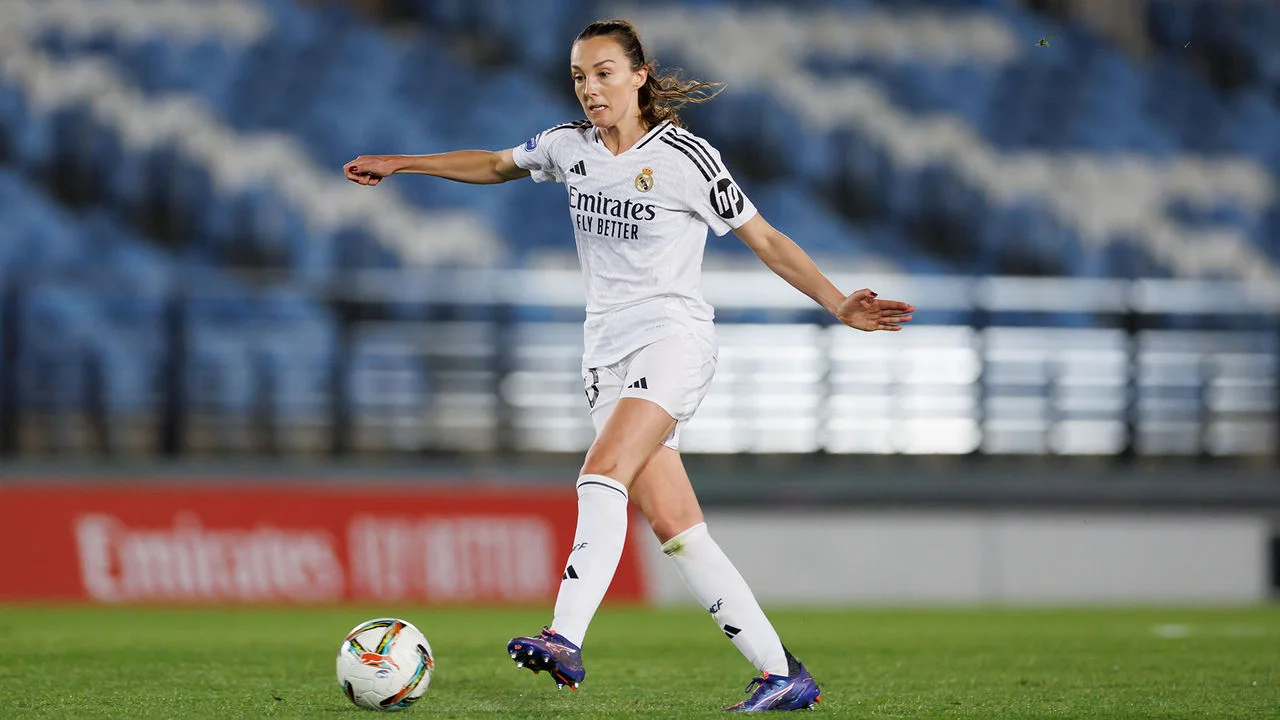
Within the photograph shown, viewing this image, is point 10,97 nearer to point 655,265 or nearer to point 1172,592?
point 1172,592

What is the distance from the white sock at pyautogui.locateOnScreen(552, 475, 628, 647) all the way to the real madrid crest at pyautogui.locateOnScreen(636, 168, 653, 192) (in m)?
0.70

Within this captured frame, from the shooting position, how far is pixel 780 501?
33.9 ft

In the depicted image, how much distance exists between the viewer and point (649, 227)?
3887mm

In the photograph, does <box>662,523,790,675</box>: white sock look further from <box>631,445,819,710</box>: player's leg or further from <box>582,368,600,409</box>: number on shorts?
<box>582,368,600,409</box>: number on shorts

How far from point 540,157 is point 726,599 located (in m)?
1.20

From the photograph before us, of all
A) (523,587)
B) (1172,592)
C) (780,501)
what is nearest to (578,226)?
(523,587)

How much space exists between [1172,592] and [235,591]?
573 cm

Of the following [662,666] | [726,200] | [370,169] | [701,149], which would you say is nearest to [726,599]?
[726,200]

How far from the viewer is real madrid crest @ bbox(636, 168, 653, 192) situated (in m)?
3.88

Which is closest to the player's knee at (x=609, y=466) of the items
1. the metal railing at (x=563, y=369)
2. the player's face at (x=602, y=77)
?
the player's face at (x=602, y=77)

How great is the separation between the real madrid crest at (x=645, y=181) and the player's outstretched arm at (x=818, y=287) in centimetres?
25

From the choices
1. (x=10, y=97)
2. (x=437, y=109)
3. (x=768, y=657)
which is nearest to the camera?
(x=768, y=657)

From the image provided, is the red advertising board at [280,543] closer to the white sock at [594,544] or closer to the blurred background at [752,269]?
the blurred background at [752,269]

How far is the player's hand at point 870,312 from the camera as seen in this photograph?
3.80 metres
